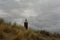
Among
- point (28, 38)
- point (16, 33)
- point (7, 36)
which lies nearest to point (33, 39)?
point (28, 38)

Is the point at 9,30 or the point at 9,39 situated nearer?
the point at 9,39

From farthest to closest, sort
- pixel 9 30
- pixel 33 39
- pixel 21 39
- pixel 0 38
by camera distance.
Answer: pixel 33 39
pixel 9 30
pixel 21 39
pixel 0 38

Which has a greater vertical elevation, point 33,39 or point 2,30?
point 2,30

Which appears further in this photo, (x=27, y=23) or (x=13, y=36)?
(x=27, y=23)

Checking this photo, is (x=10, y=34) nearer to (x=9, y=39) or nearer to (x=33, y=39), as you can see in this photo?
(x=9, y=39)

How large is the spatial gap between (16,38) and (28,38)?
8.82ft

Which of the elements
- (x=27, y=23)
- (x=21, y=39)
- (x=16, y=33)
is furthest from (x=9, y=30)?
(x=27, y=23)

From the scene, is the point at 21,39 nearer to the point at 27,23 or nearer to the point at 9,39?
the point at 9,39

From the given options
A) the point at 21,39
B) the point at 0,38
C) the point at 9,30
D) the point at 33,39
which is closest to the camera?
the point at 0,38

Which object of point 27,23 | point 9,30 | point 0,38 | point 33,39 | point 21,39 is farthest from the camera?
point 27,23

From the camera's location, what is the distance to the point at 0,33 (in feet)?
54.7

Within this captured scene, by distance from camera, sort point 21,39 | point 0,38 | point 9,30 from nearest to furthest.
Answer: point 0,38
point 21,39
point 9,30

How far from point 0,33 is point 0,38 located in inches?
28.3

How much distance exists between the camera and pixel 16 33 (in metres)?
18.4
